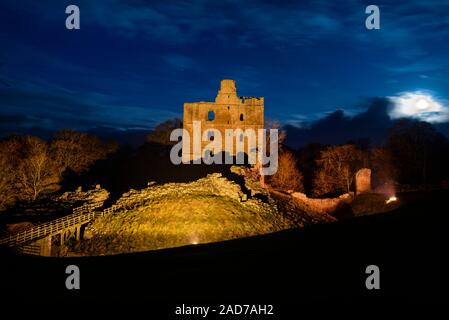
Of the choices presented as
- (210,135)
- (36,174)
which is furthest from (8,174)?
(210,135)

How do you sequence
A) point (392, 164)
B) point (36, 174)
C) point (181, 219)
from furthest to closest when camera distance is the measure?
point (392, 164), point (36, 174), point (181, 219)

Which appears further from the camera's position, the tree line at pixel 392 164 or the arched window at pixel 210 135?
the arched window at pixel 210 135

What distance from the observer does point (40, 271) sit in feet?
41.5

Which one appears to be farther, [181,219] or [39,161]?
[39,161]

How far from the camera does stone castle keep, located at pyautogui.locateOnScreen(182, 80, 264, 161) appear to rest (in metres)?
44.6

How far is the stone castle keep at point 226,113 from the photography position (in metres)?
44.6

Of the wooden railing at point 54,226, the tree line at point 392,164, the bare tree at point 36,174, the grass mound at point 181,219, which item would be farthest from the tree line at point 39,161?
the tree line at point 392,164

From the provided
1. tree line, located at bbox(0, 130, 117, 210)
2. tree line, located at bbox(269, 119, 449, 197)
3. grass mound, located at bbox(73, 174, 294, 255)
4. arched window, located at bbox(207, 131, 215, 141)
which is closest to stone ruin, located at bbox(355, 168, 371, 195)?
tree line, located at bbox(269, 119, 449, 197)

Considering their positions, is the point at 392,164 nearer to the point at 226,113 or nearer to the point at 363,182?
the point at 363,182

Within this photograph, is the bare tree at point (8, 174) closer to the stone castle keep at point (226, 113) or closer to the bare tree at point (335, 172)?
the stone castle keep at point (226, 113)

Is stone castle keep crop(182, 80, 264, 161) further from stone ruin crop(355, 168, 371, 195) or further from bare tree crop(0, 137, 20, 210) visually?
bare tree crop(0, 137, 20, 210)

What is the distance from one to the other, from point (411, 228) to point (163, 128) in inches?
2217

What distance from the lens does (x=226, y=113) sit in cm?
4475

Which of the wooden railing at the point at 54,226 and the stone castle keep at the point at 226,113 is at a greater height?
the stone castle keep at the point at 226,113
